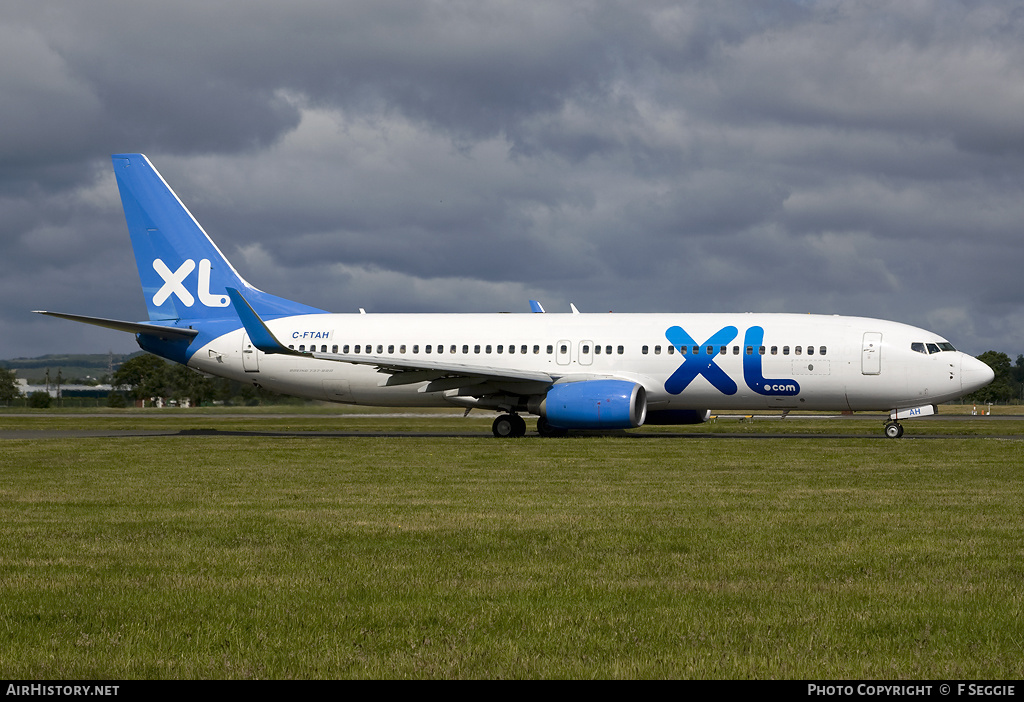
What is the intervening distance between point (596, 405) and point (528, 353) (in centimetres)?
436

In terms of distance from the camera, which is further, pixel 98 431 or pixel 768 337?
pixel 98 431

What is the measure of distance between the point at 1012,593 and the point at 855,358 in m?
23.2

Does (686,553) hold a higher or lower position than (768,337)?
lower

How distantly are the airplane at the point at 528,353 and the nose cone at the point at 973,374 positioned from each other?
4cm

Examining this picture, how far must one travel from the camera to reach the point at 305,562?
395 inches

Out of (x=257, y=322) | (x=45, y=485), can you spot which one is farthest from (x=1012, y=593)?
(x=257, y=322)

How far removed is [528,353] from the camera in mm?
33438

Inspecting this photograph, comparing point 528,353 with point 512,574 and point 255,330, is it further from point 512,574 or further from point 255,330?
point 512,574

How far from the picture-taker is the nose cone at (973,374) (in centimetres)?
3044

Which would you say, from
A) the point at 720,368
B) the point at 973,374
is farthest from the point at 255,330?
the point at 973,374

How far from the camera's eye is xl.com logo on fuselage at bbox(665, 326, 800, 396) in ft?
102

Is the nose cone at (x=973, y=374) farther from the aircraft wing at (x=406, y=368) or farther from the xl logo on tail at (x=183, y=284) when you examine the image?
the xl logo on tail at (x=183, y=284)

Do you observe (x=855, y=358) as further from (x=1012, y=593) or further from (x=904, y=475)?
(x=1012, y=593)

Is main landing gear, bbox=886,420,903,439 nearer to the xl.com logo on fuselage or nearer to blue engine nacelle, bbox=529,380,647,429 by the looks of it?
the xl.com logo on fuselage
